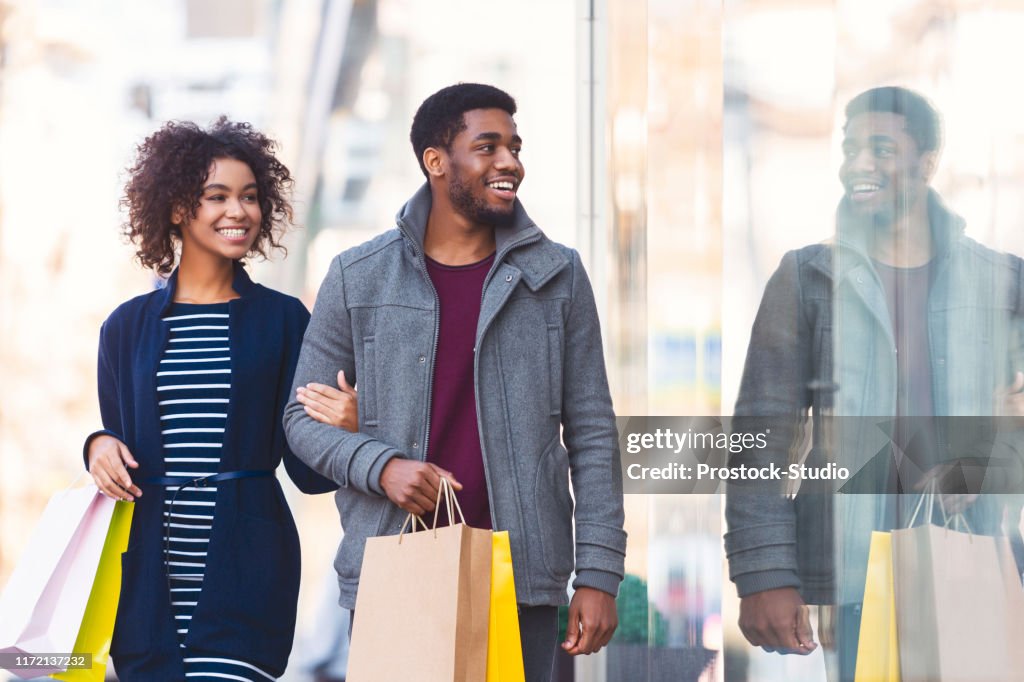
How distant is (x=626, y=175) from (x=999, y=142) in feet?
3.31

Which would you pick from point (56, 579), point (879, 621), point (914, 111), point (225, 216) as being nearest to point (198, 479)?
point (56, 579)

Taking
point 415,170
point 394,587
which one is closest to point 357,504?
point 394,587

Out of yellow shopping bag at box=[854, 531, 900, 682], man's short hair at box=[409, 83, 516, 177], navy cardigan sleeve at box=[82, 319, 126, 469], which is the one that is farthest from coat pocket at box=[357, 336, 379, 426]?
yellow shopping bag at box=[854, 531, 900, 682]

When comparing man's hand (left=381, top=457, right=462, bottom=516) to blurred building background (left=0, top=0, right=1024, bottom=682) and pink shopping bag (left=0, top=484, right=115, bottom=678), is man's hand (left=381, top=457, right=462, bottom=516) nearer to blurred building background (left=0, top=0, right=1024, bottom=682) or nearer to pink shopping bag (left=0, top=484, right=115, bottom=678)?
pink shopping bag (left=0, top=484, right=115, bottom=678)

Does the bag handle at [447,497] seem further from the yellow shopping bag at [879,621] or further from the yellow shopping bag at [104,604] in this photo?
the yellow shopping bag at [879,621]

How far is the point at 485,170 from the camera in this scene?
12.7 ft

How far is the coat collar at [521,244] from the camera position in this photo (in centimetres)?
381

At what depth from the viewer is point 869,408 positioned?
427 centimetres

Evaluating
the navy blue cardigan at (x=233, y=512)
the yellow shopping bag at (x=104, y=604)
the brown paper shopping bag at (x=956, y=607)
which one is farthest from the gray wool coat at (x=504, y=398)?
the brown paper shopping bag at (x=956, y=607)

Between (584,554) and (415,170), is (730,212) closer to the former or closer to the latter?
(584,554)

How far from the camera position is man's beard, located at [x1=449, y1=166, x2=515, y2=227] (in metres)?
3.86

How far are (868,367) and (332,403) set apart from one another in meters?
1.44

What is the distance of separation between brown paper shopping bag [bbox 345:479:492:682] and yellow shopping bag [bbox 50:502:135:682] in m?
0.86

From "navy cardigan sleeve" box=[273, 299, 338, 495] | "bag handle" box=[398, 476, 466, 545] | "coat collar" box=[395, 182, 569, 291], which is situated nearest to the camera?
"bag handle" box=[398, 476, 466, 545]
